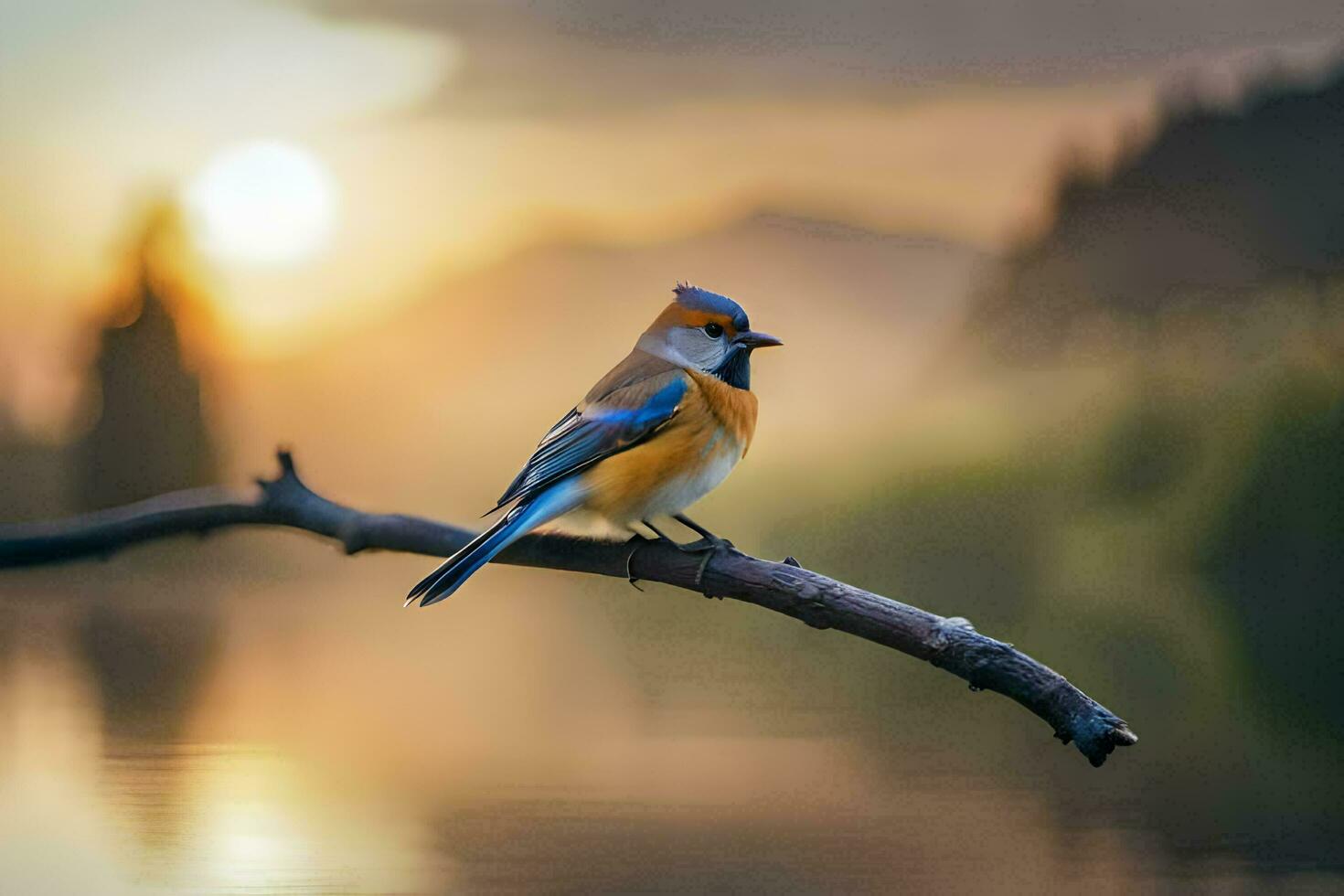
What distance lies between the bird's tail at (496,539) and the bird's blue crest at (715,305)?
57 cm

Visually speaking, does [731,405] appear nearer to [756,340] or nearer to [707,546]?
[756,340]

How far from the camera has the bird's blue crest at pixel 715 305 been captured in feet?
9.80

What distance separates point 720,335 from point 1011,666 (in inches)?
44.9

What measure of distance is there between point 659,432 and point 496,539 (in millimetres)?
531

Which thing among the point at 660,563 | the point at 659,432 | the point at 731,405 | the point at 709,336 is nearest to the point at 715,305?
the point at 709,336

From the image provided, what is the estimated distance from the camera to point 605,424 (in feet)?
9.33

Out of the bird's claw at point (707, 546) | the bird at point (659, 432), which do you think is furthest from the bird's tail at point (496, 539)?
the bird's claw at point (707, 546)

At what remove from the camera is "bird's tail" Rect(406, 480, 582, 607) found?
227 cm

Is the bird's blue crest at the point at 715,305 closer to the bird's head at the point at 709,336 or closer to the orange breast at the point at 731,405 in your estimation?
the bird's head at the point at 709,336

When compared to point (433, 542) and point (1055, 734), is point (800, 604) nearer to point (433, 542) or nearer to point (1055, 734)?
→ point (1055, 734)

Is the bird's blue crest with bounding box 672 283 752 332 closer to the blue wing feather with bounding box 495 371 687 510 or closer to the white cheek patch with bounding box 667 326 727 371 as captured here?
the white cheek patch with bounding box 667 326 727 371

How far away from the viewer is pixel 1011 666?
2.21 m

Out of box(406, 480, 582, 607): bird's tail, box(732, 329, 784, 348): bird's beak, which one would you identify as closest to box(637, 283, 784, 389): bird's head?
box(732, 329, 784, 348): bird's beak

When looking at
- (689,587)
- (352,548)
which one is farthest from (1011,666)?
(352,548)
